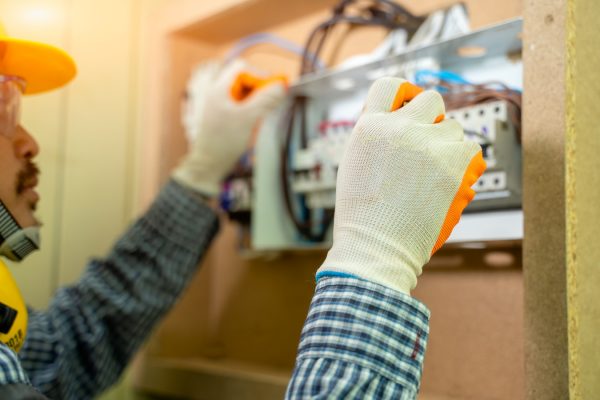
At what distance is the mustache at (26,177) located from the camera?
1028 millimetres

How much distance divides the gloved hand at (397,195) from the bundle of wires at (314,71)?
52 centimetres

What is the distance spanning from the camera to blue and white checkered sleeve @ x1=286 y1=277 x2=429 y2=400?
72cm

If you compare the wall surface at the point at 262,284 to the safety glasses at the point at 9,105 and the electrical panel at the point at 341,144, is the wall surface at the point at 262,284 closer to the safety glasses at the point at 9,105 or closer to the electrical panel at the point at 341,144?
the electrical panel at the point at 341,144

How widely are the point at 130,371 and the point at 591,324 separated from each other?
1.13 m

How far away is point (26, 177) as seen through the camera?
1045 millimetres

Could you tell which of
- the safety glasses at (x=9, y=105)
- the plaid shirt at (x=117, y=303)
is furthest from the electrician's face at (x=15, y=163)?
the plaid shirt at (x=117, y=303)

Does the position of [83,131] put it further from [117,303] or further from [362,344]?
[362,344]

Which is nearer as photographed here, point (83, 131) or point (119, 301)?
point (119, 301)

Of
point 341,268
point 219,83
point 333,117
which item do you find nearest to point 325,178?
point 333,117

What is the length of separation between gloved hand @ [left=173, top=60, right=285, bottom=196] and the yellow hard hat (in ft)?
0.94

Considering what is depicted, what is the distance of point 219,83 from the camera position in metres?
1.32

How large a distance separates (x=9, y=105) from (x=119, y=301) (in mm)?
442

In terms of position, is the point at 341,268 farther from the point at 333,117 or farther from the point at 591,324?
the point at 333,117

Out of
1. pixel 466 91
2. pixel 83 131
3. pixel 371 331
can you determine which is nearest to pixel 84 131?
pixel 83 131
